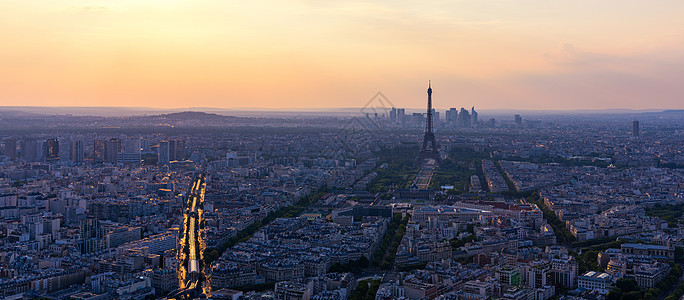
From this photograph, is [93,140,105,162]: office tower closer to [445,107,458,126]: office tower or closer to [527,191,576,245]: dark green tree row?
[527,191,576,245]: dark green tree row

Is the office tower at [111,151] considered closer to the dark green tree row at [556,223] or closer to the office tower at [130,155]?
the office tower at [130,155]

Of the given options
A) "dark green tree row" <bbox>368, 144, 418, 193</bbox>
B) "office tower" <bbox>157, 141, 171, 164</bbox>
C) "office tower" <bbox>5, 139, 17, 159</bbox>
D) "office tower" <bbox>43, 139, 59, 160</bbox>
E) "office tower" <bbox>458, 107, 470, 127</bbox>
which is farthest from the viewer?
"office tower" <bbox>458, 107, 470, 127</bbox>

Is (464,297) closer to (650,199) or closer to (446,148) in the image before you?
(650,199)

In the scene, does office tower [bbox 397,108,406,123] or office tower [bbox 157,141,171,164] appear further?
office tower [bbox 397,108,406,123]

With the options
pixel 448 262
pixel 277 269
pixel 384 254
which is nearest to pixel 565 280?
pixel 448 262

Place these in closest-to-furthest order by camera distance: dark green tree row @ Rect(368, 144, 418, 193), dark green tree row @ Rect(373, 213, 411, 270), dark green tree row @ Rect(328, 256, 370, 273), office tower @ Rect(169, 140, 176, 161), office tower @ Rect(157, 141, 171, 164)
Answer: dark green tree row @ Rect(328, 256, 370, 273) → dark green tree row @ Rect(373, 213, 411, 270) → dark green tree row @ Rect(368, 144, 418, 193) → office tower @ Rect(157, 141, 171, 164) → office tower @ Rect(169, 140, 176, 161)

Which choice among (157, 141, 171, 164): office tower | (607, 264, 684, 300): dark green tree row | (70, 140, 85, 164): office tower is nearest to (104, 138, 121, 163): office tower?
(70, 140, 85, 164): office tower
